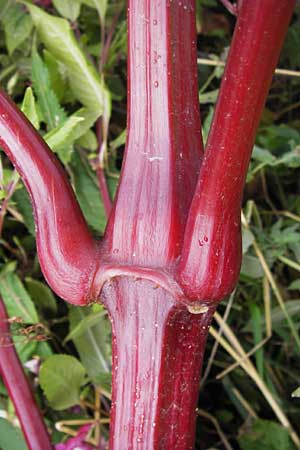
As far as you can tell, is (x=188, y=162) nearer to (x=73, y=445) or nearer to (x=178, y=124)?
(x=178, y=124)

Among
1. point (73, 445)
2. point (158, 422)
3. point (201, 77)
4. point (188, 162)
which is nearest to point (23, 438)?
point (73, 445)

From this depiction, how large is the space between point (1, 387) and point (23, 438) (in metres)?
0.07

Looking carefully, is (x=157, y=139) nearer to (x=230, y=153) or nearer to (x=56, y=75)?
(x=230, y=153)

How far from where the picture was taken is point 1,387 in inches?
26.4

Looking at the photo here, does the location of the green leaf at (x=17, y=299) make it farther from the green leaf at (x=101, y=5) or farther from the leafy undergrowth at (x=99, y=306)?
the green leaf at (x=101, y=5)

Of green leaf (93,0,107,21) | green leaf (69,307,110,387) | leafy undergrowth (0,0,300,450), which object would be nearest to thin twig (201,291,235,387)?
leafy undergrowth (0,0,300,450)

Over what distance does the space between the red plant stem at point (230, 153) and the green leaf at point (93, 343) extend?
0.98 ft

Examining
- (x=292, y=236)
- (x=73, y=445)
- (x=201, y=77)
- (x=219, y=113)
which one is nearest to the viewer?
(x=219, y=113)

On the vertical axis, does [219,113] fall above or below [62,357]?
above

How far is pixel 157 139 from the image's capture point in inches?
17.6

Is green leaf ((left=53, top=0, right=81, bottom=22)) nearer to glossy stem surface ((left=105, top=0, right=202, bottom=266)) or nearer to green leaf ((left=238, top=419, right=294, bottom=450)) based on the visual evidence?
glossy stem surface ((left=105, top=0, right=202, bottom=266))

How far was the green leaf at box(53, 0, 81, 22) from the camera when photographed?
26.1 inches

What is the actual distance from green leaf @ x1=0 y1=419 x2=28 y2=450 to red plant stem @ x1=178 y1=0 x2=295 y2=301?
0.97 ft

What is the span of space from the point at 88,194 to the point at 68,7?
194 mm
